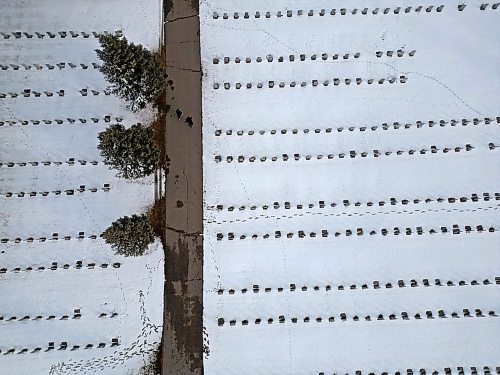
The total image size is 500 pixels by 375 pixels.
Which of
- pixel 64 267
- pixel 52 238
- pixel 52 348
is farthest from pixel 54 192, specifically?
pixel 52 348

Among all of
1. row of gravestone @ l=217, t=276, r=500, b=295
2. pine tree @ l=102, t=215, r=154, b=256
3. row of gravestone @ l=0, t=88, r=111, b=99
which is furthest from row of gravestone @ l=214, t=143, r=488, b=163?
row of gravestone @ l=0, t=88, r=111, b=99

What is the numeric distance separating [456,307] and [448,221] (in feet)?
12.8

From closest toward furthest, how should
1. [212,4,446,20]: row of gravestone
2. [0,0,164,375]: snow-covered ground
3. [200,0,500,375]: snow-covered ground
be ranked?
[200,0,500,375]: snow-covered ground → [0,0,164,375]: snow-covered ground → [212,4,446,20]: row of gravestone

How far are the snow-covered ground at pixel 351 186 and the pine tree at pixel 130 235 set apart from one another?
112 inches

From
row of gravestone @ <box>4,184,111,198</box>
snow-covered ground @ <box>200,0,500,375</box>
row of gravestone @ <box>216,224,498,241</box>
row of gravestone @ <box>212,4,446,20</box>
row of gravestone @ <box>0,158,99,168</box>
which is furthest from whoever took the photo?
row of gravestone @ <box>212,4,446,20</box>

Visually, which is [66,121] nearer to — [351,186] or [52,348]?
[52,348]

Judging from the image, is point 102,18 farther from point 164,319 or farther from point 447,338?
point 447,338

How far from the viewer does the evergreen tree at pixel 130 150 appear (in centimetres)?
2142

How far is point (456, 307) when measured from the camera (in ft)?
72.0

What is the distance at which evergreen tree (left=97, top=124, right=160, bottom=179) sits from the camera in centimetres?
2142

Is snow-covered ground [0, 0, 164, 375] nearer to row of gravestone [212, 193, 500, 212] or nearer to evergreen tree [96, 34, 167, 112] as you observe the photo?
evergreen tree [96, 34, 167, 112]

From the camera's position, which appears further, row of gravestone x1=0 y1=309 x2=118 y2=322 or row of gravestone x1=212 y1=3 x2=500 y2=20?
row of gravestone x1=212 y1=3 x2=500 y2=20

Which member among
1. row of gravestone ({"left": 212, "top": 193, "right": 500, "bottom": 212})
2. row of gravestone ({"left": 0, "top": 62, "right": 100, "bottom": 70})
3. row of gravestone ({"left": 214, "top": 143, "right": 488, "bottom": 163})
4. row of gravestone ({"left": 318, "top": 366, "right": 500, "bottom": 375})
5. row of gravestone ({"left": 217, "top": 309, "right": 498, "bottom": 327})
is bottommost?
row of gravestone ({"left": 318, "top": 366, "right": 500, "bottom": 375})

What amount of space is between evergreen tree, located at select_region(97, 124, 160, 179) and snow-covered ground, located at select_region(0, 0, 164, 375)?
3.80 feet
